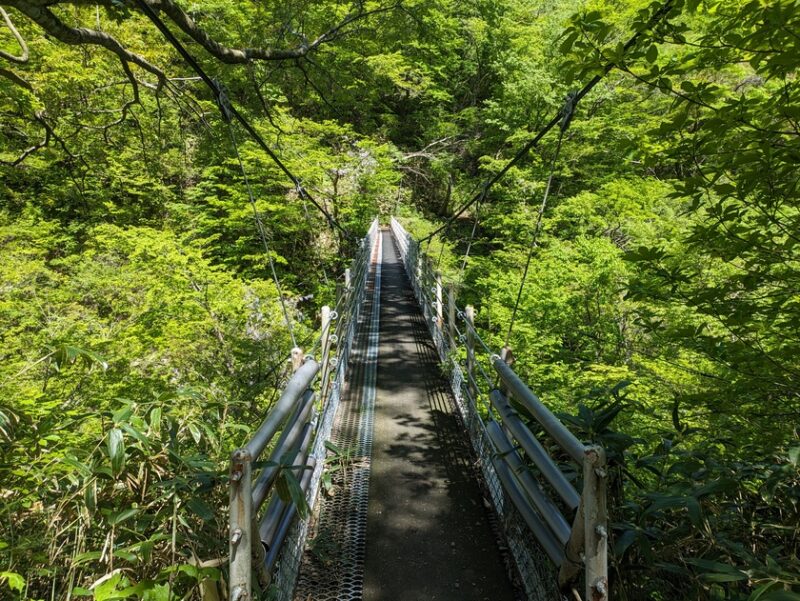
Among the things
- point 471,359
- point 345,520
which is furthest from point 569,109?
point 345,520

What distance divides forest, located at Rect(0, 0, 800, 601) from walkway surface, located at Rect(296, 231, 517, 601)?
792 millimetres

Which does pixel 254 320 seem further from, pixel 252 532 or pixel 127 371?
pixel 252 532

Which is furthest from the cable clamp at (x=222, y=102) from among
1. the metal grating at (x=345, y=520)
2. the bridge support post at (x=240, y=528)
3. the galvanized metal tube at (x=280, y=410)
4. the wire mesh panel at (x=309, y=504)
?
the metal grating at (x=345, y=520)

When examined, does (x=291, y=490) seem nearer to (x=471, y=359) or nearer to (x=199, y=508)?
(x=199, y=508)

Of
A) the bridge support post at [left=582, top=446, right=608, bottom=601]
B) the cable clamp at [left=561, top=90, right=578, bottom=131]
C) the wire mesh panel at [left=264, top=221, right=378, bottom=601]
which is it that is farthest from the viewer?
the cable clamp at [left=561, top=90, right=578, bottom=131]

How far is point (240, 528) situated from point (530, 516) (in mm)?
1239

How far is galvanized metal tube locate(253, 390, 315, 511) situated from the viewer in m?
1.44

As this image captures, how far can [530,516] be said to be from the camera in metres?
1.86

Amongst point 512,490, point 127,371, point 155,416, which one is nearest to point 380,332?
point 127,371

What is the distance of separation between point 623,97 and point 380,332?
36.3 feet

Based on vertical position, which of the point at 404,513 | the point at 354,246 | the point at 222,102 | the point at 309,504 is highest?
the point at 222,102

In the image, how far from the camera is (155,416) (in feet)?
5.12

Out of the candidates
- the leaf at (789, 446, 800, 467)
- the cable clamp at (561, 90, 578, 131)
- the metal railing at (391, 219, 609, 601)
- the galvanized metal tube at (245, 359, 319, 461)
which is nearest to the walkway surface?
the metal railing at (391, 219, 609, 601)

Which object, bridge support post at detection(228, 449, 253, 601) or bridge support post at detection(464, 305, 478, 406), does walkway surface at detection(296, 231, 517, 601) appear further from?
bridge support post at detection(228, 449, 253, 601)
